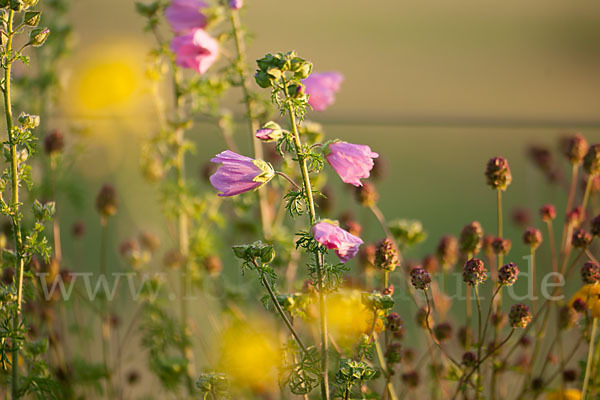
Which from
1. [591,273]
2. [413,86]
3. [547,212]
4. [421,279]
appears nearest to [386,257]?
[421,279]

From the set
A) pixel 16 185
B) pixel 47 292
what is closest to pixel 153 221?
pixel 47 292

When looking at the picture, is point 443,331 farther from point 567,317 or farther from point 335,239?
point 335,239

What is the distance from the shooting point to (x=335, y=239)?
650 millimetres

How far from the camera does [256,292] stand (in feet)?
4.54

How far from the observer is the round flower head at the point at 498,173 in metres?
0.92

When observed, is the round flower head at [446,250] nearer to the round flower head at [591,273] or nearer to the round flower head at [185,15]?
the round flower head at [591,273]

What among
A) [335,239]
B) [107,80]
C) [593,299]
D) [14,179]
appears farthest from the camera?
[107,80]

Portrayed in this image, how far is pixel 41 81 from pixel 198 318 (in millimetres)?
810

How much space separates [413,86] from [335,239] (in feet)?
5.16

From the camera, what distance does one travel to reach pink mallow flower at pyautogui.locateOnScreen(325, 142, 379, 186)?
2.34 feet

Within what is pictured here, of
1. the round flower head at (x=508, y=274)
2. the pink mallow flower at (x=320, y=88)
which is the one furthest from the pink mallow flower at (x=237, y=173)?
the round flower head at (x=508, y=274)

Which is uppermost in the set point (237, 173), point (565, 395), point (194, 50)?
point (194, 50)

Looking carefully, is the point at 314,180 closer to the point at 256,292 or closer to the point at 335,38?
the point at 256,292

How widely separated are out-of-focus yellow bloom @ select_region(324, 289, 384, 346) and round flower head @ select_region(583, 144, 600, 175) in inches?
16.7
